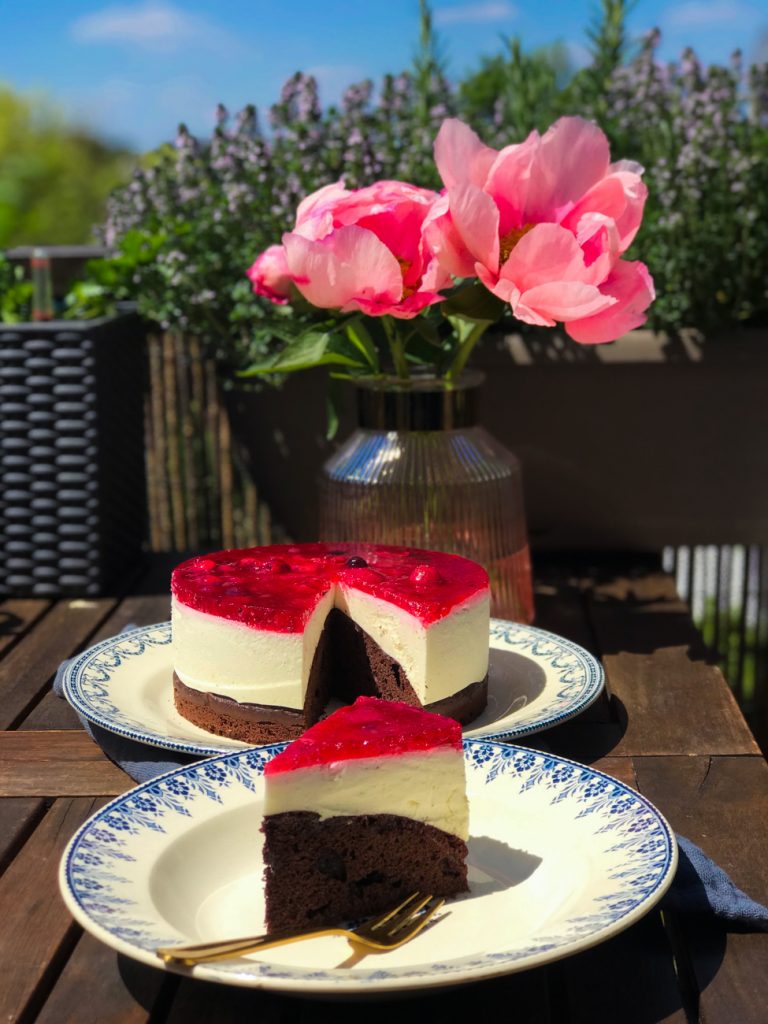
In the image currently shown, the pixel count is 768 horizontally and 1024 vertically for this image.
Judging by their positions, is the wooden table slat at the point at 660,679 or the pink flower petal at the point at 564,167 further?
the pink flower petal at the point at 564,167

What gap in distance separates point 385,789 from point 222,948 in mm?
229

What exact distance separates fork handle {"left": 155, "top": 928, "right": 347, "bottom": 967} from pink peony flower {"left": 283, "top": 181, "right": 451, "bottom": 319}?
83cm

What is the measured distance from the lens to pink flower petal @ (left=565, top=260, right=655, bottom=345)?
4.79 feet

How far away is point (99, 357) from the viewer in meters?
1.90

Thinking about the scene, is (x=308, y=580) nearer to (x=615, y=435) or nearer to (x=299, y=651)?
(x=299, y=651)

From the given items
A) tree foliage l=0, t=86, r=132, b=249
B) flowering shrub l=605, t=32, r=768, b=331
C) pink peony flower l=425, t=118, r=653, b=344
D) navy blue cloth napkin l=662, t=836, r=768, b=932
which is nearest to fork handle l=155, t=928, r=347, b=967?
navy blue cloth napkin l=662, t=836, r=768, b=932

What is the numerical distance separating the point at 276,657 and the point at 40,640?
550mm

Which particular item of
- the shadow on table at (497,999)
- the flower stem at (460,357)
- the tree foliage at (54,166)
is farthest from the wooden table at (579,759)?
the tree foliage at (54,166)

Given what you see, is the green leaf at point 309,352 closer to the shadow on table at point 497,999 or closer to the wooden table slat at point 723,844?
the wooden table slat at point 723,844

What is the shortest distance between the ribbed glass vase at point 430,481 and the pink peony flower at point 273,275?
0.15 m

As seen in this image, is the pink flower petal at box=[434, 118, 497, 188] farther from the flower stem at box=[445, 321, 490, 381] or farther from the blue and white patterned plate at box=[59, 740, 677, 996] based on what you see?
the blue and white patterned plate at box=[59, 740, 677, 996]

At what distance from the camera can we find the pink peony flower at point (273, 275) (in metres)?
1.62

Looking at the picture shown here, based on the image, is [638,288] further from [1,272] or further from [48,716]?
[1,272]

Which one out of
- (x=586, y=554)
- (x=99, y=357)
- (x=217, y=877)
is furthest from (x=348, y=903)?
(x=586, y=554)
